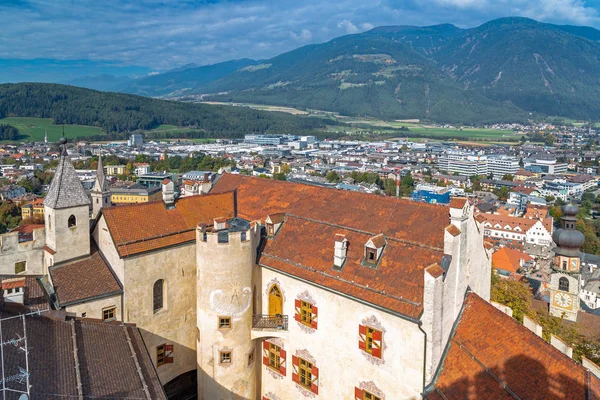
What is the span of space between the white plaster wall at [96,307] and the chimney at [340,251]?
12536mm

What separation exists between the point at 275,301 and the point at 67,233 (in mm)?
12881

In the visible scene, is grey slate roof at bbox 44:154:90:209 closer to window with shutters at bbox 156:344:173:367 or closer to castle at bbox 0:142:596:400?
castle at bbox 0:142:596:400

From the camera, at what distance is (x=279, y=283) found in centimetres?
2830

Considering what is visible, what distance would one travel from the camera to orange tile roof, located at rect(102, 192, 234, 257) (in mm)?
27516

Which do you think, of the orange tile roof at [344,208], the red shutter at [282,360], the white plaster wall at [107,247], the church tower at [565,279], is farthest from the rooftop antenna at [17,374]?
the church tower at [565,279]

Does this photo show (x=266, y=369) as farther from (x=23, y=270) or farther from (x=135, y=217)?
(x=23, y=270)

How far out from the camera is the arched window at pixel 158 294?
28844mm

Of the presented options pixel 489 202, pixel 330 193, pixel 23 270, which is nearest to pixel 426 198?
pixel 489 202

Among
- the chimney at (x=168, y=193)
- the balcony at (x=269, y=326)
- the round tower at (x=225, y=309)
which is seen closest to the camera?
the round tower at (x=225, y=309)

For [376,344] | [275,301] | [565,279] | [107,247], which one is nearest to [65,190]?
[107,247]

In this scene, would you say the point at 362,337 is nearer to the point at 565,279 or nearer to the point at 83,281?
the point at 83,281

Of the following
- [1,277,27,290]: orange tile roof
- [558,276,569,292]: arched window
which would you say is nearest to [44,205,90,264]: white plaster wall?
[1,277,27,290]: orange tile roof

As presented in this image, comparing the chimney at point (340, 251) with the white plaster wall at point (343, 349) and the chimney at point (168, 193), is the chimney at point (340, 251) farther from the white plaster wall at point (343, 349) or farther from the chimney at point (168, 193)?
the chimney at point (168, 193)

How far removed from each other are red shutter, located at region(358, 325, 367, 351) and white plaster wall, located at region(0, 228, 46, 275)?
765 inches
